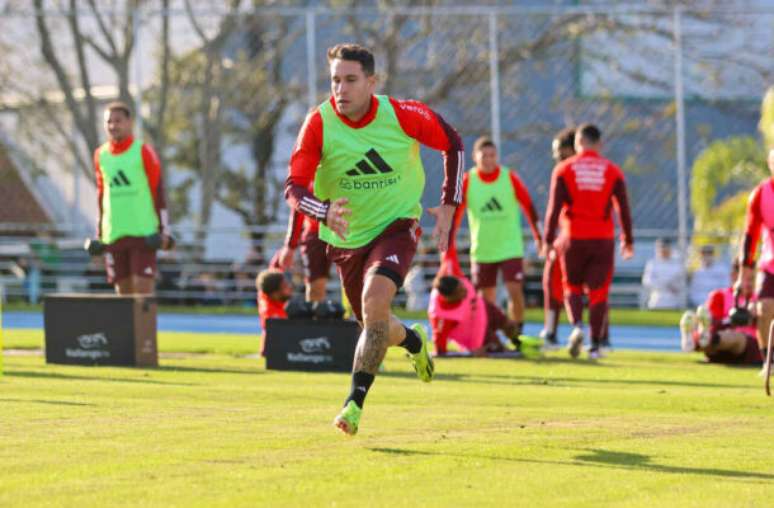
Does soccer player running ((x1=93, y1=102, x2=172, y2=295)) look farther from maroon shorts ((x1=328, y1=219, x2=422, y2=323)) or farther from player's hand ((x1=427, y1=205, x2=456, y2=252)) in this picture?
player's hand ((x1=427, y1=205, x2=456, y2=252))

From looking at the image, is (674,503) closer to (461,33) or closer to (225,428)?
(225,428)

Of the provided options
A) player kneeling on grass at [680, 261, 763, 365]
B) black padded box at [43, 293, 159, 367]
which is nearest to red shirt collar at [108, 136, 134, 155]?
black padded box at [43, 293, 159, 367]

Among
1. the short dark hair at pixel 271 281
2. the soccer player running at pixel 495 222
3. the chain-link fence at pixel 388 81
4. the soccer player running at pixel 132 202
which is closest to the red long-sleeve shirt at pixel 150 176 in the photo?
the soccer player running at pixel 132 202

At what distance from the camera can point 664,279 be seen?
2581cm

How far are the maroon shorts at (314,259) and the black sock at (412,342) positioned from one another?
195 inches

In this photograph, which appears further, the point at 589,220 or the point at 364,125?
the point at 589,220

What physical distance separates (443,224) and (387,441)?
1.45 m

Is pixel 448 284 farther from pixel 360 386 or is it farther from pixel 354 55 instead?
pixel 360 386

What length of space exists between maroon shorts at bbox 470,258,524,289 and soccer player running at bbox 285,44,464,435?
28.3ft

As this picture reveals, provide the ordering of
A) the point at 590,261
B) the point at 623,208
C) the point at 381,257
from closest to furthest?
1. the point at 381,257
2. the point at 623,208
3. the point at 590,261

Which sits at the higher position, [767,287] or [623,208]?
[623,208]

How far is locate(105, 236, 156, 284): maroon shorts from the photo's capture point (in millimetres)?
16031

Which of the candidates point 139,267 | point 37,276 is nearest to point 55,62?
point 37,276

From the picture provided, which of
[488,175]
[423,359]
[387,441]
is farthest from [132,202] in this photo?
[387,441]
